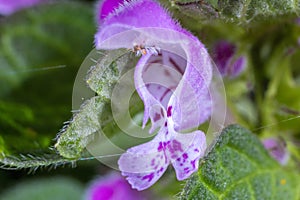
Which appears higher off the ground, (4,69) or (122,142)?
(122,142)

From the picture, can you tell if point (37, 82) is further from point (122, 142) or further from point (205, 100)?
point (205, 100)

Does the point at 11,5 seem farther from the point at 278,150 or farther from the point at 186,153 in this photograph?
the point at 186,153

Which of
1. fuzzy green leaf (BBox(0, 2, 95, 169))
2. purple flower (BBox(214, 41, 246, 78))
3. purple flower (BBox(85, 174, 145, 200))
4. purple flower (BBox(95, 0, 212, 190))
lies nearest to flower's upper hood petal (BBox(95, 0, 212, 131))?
purple flower (BBox(95, 0, 212, 190))

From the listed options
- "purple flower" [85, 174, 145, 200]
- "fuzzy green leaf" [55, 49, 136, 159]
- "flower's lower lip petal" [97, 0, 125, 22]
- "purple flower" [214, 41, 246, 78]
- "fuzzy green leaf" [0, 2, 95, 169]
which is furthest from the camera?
"fuzzy green leaf" [0, 2, 95, 169]

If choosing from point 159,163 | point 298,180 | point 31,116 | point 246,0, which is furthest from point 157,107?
point 31,116

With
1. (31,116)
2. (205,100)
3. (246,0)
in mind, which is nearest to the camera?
(246,0)

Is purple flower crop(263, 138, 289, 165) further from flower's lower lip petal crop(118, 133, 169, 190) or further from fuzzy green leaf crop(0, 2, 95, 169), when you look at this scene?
fuzzy green leaf crop(0, 2, 95, 169)

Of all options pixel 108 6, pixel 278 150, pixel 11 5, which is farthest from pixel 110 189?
pixel 11 5

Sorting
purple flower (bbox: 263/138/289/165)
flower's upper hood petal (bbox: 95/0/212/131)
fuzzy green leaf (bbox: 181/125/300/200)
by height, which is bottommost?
purple flower (bbox: 263/138/289/165)
